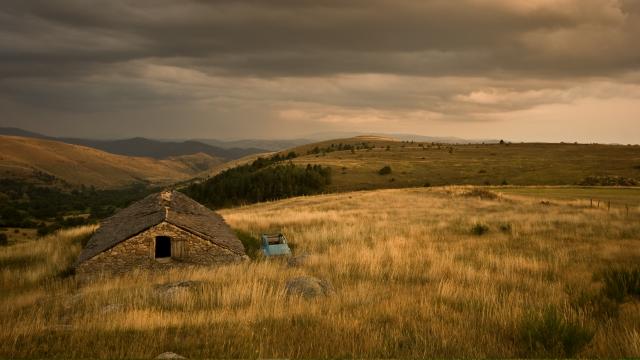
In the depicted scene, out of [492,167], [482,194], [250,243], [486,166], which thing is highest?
[486,166]

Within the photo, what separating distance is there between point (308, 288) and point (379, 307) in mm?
2159

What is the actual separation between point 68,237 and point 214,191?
73.8m

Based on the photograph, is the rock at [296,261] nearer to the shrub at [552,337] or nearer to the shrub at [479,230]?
the shrub at [479,230]

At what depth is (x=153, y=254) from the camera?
1964 centimetres

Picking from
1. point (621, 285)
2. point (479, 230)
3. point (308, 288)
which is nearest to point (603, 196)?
point (479, 230)

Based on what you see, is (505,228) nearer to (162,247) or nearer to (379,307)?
(379,307)

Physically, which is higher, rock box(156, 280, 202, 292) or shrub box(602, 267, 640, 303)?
shrub box(602, 267, 640, 303)

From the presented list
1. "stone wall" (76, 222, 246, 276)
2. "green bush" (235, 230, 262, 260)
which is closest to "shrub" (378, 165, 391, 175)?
"green bush" (235, 230, 262, 260)

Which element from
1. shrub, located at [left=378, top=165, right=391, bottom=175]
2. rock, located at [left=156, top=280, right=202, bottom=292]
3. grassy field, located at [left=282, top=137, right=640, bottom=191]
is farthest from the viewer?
shrub, located at [left=378, top=165, right=391, bottom=175]

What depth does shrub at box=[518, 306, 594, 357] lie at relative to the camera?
6.57 m

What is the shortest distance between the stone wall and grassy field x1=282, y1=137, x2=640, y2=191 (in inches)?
2130

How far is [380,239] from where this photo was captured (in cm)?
2175

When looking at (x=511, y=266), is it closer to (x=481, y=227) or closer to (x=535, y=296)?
(x=535, y=296)

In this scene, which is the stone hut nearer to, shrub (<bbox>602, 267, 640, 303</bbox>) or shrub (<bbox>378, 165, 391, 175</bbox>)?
shrub (<bbox>602, 267, 640, 303</bbox>)
